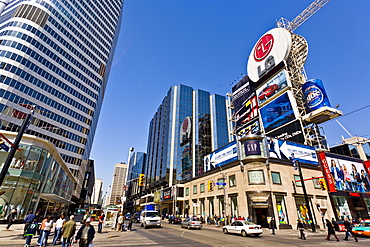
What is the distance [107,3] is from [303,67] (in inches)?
3312

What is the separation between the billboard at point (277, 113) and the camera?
4094cm

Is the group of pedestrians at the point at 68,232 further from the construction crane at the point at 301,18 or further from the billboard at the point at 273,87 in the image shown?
the construction crane at the point at 301,18

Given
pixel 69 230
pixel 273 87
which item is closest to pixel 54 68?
pixel 69 230

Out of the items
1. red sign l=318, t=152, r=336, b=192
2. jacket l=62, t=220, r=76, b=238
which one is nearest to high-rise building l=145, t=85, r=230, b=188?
red sign l=318, t=152, r=336, b=192

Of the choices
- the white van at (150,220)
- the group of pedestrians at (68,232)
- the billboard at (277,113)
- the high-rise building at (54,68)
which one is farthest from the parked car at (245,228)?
the high-rise building at (54,68)

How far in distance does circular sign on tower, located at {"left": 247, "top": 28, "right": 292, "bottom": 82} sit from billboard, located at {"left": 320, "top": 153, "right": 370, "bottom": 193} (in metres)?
25.4

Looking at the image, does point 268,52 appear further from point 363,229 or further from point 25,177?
point 25,177

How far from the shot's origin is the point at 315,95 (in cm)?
3759

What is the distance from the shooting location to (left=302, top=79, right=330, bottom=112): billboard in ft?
121

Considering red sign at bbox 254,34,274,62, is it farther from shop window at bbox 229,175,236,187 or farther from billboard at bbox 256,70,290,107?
shop window at bbox 229,175,236,187

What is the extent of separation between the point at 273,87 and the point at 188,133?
4080cm

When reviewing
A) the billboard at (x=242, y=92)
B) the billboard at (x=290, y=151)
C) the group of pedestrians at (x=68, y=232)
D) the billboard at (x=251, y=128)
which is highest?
the billboard at (x=242, y=92)

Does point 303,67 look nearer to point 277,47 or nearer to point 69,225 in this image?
point 277,47

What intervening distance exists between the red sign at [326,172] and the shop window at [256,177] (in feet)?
42.2
